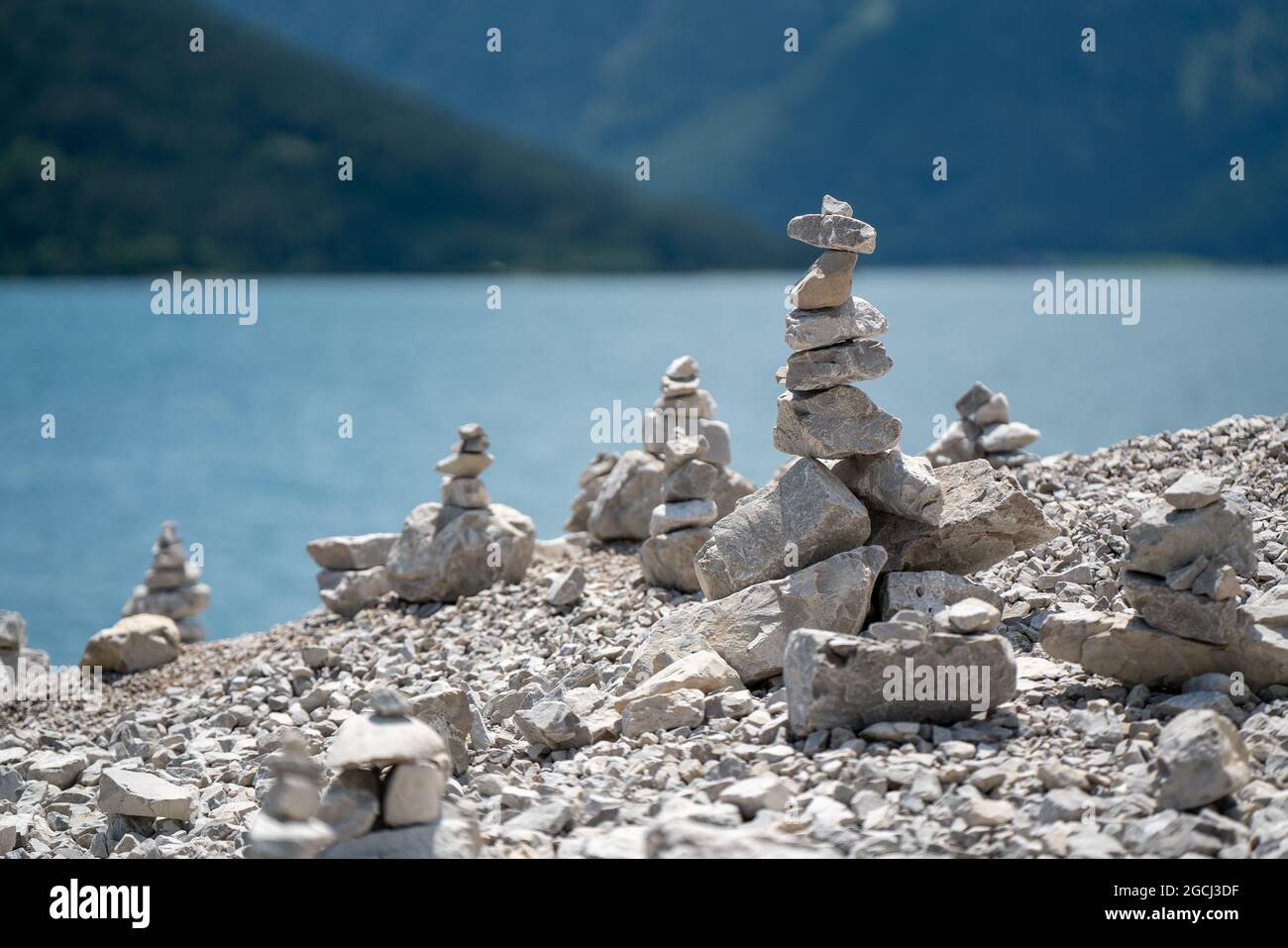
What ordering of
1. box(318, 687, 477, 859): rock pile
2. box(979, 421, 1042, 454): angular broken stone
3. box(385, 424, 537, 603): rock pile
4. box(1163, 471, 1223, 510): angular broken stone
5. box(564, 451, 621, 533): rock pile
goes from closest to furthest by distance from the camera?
1. box(318, 687, 477, 859): rock pile
2. box(1163, 471, 1223, 510): angular broken stone
3. box(385, 424, 537, 603): rock pile
4. box(979, 421, 1042, 454): angular broken stone
5. box(564, 451, 621, 533): rock pile

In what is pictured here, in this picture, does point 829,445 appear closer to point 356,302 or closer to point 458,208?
point 356,302

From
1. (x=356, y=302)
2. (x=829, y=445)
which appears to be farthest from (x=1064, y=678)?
(x=356, y=302)

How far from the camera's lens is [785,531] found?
9.78 metres

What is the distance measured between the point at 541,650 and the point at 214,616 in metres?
20.3

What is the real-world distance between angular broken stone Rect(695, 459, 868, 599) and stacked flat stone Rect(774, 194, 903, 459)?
281 millimetres

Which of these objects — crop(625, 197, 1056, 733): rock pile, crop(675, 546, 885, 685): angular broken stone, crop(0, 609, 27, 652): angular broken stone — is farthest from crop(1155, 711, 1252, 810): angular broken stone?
crop(0, 609, 27, 652): angular broken stone

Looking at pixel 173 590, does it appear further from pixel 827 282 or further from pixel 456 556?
pixel 827 282

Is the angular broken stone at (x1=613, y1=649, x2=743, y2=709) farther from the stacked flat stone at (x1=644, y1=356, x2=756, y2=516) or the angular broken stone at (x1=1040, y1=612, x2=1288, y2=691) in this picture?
the stacked flat stone at (x1=644, y1=356, x2=756, y2=516)

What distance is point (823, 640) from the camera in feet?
25.7

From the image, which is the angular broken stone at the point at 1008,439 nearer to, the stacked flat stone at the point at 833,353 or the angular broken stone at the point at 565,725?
the stacked flat stone at the point at 833,353

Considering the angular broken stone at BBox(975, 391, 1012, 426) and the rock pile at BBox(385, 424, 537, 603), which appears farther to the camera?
the angular broken stone at BBox(975, 391, 1012, 426)

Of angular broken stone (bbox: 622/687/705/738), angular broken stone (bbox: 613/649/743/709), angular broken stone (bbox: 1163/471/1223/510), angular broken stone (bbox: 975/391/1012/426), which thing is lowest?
angular broken stone (bbox: 622/687/705/738)

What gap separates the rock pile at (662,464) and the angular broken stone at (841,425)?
3.51 m

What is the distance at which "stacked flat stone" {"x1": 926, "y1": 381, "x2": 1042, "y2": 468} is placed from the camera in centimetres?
1498
